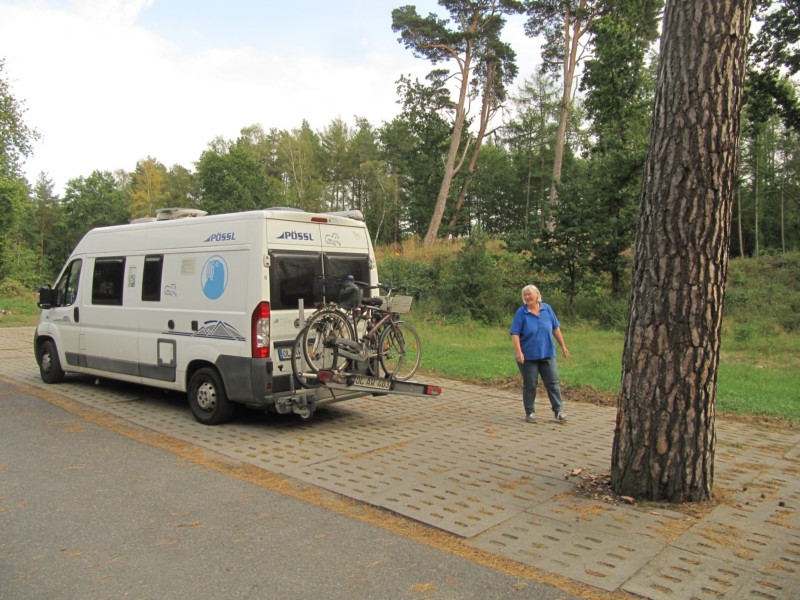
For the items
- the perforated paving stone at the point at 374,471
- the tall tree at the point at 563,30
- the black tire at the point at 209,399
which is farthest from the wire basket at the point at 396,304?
the tall tree at the point at 563,30

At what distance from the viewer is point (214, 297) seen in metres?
7.40

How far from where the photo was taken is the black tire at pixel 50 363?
10.3 m

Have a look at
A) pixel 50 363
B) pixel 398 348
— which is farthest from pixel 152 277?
pixel 50 363

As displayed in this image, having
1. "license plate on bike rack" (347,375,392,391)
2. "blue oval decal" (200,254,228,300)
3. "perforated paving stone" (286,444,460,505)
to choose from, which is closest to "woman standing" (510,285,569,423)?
"license plate on bike rack" (347,375,392,391)

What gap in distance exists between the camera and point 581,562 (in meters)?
3.91

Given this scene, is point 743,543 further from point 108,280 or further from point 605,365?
point 108,280

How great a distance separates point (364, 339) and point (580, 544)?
13.4 ft

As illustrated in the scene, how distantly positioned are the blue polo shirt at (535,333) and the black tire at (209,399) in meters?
3.63

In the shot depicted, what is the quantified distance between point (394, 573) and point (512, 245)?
58.5 feet

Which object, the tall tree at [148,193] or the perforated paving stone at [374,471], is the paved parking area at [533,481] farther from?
the tall tree at [148,193]

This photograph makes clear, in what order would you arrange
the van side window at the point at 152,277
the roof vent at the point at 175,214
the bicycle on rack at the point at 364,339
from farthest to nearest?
the roof vent at the point at 175,214, the van side window at the point at 152,277, the bicycle on rack at the point at 364,339

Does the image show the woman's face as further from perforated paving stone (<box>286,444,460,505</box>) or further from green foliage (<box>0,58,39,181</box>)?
green foliage (<box>0,58,39,181</box>)

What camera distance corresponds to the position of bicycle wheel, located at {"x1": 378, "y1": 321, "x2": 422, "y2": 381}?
790cm

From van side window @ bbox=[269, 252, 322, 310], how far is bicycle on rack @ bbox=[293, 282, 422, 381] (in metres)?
0.36
